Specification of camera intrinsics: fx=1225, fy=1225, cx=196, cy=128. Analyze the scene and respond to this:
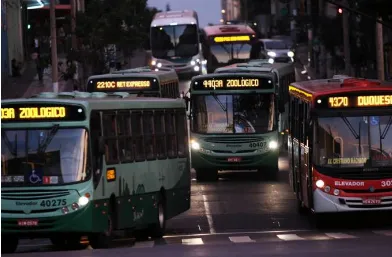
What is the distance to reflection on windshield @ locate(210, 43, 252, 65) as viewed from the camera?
7000 centimetres

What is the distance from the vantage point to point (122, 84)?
114 feet

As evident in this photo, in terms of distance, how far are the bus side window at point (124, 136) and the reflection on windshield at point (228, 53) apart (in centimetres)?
4973

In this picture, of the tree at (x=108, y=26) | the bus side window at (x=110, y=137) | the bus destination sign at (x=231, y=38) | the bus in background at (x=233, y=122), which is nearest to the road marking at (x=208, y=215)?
the bus in background at (x=233, y=122)

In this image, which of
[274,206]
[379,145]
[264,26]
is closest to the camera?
[379,145]

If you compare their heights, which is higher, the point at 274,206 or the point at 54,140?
the point at 54,140

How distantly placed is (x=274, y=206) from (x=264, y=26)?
136134 millimetres

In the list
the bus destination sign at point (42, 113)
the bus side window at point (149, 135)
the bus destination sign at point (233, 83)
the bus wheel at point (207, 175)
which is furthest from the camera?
the bus wheel at point (207, 175)

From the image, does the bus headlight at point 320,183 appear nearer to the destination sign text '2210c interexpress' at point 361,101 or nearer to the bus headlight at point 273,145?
the destination sign text '2210c interexpress' at point 361,101

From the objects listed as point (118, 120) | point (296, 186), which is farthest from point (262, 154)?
point (118, 120)

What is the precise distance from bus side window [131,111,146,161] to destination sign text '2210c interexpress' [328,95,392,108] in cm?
354

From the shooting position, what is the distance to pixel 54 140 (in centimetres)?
1855

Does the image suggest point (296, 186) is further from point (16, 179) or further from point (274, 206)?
point (16, 179)

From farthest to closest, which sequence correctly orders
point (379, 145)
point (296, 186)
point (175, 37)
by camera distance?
point (175, 37), point (296, 186), point (379, 145)

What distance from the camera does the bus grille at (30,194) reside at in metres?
18.3
